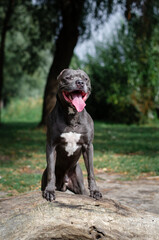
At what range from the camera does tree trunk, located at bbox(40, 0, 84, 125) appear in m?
11.8

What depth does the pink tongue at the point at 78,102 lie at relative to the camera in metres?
2.87

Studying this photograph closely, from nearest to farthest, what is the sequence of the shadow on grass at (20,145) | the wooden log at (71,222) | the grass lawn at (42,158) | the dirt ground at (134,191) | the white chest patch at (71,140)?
the wooden log at (71,222), the white chest patch at (71,140), the dirt ground at (134,191), the grass lawn at (42,158), the shadow on grass at (20,145)

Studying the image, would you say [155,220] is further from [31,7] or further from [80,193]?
[31,7]

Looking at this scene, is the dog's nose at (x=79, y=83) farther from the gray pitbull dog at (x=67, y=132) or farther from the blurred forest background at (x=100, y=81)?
the blurred forest background at (x=100, y=81)

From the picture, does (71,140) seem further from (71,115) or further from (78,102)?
(78,102)

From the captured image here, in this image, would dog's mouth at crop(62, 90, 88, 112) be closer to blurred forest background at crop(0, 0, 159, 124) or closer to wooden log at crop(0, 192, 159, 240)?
wooden log at crop(0, 192, 159, 240)

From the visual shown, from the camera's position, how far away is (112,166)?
Result: 21.9 ft

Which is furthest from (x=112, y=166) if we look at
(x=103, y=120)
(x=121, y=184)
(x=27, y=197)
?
(x=103, y=120)

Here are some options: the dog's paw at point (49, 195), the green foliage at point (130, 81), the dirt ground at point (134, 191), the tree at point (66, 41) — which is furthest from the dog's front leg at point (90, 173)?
the green foliage at point (130, 81)

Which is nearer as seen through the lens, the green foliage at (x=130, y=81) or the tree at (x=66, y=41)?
the tree at (x=66, y=41)

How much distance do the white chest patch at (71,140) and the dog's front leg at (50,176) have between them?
5.7 inches

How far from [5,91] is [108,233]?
84.9 ft

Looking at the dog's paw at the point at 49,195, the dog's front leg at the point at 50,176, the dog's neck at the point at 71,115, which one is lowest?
the dog's paw at the point at 49,195

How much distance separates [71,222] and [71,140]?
76 centimetres
